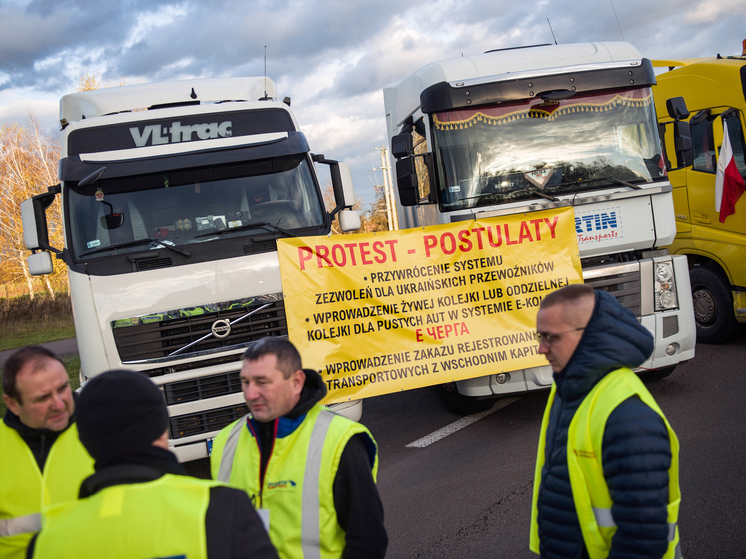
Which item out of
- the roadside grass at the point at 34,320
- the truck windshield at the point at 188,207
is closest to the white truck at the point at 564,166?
the truck windshield at the point at 188,207

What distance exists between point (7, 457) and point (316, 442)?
119 centimetres

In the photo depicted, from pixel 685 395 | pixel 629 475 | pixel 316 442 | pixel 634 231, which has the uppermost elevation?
pixel 634 231

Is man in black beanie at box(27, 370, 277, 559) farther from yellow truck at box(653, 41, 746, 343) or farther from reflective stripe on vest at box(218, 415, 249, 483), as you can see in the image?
yellow truck at box(653, 41, 746, 343)

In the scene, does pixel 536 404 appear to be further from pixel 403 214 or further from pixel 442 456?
pixel 403 214

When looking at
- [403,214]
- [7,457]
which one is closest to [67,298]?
[403,214]

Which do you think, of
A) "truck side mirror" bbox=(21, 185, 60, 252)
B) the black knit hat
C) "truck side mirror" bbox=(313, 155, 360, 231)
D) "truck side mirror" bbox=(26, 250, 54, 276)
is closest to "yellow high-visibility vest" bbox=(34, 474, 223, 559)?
the black knit hat

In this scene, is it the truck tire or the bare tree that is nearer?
the truck tire

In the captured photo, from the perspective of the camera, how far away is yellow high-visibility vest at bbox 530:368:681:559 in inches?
77.7

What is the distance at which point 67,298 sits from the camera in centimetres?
2636

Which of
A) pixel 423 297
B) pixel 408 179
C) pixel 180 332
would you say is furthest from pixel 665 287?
pixel 180 332

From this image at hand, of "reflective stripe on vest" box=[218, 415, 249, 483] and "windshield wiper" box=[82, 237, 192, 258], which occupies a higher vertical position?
"windshield wiper" box=[82, 237, 192, 258]

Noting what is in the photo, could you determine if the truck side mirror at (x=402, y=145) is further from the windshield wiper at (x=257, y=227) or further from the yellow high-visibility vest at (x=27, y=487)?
the yellow high-visibility vest at (x=27, y=487)

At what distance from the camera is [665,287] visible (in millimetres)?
6004

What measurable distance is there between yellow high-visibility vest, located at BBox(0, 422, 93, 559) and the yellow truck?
6.62 meters
